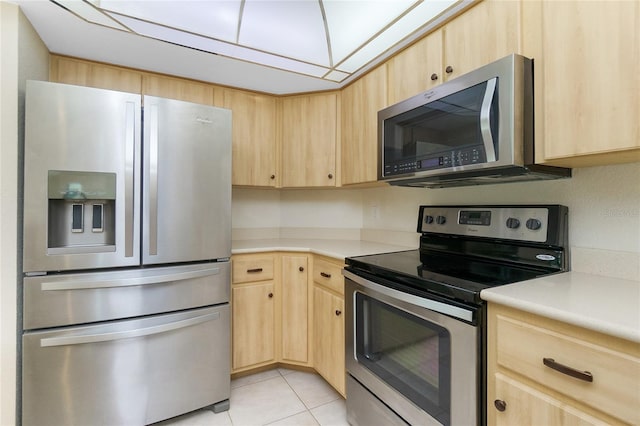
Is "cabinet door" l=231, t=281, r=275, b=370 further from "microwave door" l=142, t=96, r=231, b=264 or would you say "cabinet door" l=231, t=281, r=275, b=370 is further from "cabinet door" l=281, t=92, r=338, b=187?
"cabinet door" l=281, t=92, r=338, b=187

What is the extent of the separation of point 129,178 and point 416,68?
5.43ft

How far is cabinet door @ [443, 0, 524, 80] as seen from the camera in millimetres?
1147

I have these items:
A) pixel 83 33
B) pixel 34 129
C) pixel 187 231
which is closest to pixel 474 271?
pixel 187 231

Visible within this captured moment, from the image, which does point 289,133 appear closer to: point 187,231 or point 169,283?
point 187,231

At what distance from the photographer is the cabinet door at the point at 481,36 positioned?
3.76ft

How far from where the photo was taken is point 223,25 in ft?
5.11

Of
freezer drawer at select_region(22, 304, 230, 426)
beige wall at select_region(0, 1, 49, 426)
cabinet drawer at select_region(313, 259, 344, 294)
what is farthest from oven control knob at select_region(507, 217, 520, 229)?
beige wall at select_region(0, 1, 49, 426)

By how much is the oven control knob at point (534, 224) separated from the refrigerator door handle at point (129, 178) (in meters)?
1.95

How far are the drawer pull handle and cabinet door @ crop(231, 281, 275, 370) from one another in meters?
1.65

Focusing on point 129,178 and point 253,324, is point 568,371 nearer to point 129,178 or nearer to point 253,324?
point 253,324

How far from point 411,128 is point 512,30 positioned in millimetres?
546

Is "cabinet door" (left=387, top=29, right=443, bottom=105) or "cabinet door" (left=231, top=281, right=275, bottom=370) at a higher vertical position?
"cabinet door" (left=387, top=29, right=443, bottom=105)

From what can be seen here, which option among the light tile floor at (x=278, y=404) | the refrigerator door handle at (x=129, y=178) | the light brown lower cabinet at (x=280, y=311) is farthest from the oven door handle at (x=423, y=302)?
the refrigerator door handle at (x=129, y=178)

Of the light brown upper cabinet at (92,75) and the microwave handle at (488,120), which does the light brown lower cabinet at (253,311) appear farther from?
the microwave handle at (488,120)
